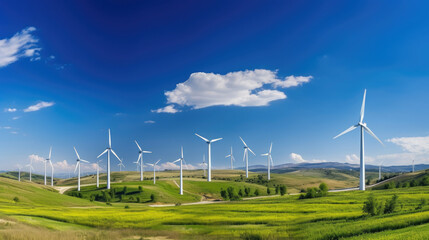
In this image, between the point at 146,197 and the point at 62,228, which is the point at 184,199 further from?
the point at 62,228

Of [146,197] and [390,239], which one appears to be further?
A: [146,197]

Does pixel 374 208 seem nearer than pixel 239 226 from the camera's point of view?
No

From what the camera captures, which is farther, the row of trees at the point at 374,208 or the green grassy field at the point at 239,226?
the row of trees at the point at 374,208

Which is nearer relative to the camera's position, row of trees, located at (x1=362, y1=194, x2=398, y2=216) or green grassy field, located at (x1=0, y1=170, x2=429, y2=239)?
green grassy field, located at (x1=0, y1=170, x2=429, y2=239)

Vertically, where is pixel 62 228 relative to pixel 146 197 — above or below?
above

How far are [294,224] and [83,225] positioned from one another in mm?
35456

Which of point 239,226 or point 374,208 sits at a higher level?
point 374,208

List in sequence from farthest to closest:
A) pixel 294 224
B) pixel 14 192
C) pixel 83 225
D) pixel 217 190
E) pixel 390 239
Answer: pixel 217 190
pixel 14 192
pixel 83 225
pixel 294 224
pixel 390 239

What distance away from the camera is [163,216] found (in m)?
64.6

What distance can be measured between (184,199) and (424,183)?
337ft

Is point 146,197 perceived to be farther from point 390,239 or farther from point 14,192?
point 390,239

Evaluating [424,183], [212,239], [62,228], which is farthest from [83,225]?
[424,183]

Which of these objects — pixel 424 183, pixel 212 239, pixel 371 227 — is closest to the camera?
pixel 371 227

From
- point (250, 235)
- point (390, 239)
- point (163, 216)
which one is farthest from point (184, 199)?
point (390, 239)
